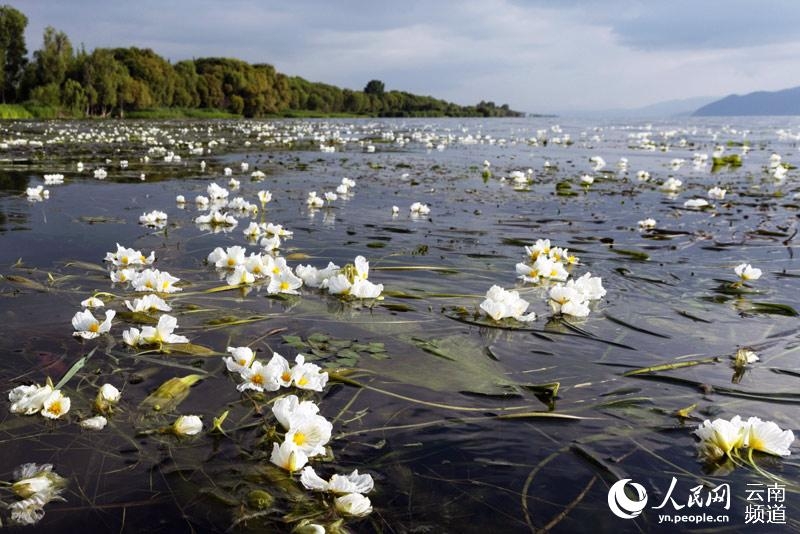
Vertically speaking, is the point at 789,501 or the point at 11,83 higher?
the point at 11,83

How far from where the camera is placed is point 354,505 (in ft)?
5.94

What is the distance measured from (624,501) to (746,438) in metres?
0.62

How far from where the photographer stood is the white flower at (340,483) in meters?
1.85

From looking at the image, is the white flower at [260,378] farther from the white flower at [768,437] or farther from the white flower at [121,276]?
the white flower at [121,276]

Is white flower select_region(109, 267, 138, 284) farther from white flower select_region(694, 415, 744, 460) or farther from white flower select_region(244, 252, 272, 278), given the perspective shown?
white flower select_region(694, 415, 744, 460)

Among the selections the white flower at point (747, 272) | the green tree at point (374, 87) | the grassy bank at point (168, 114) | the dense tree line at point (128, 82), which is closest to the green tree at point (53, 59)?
the dense tree line at point (128, 82)

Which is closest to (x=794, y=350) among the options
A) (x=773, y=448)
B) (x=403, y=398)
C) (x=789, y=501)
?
(x=773, y=448)

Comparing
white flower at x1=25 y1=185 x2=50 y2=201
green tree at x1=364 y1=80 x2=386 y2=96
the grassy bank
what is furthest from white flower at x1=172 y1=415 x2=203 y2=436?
green tree at x1=364 y1=80 x2=386 y2=96

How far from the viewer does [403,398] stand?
2.65 metres

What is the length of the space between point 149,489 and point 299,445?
1.67 feet

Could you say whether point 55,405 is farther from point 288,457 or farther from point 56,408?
point 288,457

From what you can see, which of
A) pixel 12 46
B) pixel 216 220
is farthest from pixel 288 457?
pixel 12 46

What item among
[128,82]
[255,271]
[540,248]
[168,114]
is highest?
[128,82]

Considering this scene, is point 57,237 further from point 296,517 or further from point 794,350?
point 794,350
